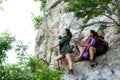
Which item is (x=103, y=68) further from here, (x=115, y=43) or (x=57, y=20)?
(x=57, y=20)

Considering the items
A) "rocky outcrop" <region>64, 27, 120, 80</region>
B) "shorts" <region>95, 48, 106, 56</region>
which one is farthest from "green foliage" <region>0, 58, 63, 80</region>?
"shorts" <region>95, 48, 106, 56</region>

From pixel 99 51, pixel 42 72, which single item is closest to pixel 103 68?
pixel 99 51

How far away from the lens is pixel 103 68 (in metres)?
12.0

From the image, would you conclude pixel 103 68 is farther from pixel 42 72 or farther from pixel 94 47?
pixel 42 72

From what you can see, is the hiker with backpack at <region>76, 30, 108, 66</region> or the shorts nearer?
the hiker with backpack at <region>76, 30, 108, 66</region>

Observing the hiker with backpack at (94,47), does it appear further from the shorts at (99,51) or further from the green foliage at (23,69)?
the green foliage at (23,69)

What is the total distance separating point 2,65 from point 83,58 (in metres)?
4.36

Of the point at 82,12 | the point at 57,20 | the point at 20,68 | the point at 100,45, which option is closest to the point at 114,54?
the point at 100,45

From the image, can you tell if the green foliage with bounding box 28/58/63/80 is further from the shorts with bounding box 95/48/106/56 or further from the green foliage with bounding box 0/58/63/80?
the shorts with bounding box 95/48/106/56

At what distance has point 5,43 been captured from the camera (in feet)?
32.6

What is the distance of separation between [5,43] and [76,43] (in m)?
5.07

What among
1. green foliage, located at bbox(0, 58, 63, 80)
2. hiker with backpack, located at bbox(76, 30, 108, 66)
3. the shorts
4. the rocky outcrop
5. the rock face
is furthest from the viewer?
the shorts

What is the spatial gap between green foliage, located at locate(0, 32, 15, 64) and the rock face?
2.80m

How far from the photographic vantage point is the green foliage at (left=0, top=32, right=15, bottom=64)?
9.72 m
